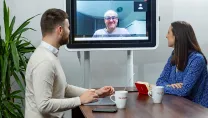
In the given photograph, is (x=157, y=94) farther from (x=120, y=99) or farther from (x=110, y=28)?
(x=110, y=28)

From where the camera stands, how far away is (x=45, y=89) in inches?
79.0

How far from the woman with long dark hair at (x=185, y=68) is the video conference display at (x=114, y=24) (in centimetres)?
34

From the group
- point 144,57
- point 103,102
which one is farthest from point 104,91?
point 144,57

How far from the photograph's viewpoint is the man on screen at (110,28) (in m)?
3.16

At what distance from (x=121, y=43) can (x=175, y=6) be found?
1026 millimetres

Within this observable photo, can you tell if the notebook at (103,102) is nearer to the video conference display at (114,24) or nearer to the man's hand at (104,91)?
the man's hand at (104,91)

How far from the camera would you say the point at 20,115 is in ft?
10.7

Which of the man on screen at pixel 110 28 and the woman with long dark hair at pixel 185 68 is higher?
the man on screen at pixel 110 28

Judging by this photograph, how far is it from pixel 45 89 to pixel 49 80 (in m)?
0.06

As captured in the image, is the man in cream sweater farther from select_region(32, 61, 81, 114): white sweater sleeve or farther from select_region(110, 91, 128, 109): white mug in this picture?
select_region(110, 91, 128, 109): white mug

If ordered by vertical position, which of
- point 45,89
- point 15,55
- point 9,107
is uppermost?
point 15,55

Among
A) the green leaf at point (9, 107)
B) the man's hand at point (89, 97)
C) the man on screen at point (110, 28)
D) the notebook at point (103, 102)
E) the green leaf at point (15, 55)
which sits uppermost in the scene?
the man on screen at point (110, 28)

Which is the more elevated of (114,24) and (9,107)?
(114,24)

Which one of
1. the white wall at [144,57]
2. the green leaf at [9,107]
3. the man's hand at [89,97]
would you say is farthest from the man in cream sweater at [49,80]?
the white wall at [144,57]
